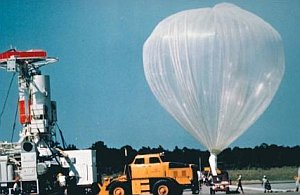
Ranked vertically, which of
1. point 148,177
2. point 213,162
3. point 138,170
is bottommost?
point 148,177

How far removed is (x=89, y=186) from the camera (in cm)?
3594

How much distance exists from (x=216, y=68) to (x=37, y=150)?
474 inches

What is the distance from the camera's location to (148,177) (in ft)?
95.9

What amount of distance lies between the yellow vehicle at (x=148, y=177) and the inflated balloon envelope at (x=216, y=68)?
5.88 feet

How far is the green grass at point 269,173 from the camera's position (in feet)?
163

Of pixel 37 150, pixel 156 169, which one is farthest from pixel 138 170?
pixel 37 150

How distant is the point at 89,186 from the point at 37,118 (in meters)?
4.83

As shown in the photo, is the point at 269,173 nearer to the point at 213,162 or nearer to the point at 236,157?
the point at 236,157

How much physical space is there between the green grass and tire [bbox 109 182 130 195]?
68.8ft

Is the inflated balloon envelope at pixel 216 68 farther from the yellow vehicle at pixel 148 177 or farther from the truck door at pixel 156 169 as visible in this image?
the truck door at pixel 156 169

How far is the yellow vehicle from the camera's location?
2872cm

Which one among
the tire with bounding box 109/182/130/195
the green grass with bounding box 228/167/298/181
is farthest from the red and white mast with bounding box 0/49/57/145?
the green grass with bounding box 228/167/298/181

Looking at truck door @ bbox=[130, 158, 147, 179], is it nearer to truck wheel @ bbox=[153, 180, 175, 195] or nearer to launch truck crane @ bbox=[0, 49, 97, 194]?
truck wheel @ bbox=[153, 180, 175, 195]

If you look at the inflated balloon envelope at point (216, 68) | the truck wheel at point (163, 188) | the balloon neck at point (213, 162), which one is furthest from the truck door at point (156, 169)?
the inflated balloon envelope at point (216, 68)
